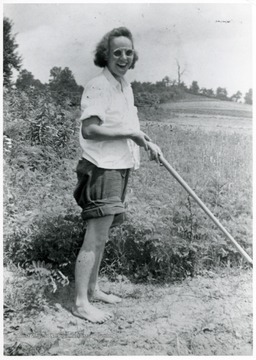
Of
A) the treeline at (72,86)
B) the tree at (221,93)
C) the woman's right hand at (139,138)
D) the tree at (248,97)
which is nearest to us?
the woman's right hand at (139,138)

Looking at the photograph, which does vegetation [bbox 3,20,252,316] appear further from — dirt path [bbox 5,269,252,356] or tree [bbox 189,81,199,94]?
dirt path [bbox 5,269,252,356]

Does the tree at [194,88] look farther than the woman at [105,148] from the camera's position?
Yes

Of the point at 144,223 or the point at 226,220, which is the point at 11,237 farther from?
the point at 226,220

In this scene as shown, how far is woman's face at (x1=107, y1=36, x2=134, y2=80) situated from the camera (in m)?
2.51

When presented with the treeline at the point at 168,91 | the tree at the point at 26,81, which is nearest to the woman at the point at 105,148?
the treeline at the point at 168,91

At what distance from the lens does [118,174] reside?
102 inches

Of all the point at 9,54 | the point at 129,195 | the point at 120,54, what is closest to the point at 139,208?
the point at 129,195

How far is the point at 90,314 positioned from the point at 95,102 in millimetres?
1280

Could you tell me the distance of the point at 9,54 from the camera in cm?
294

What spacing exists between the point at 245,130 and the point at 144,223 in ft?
3.55

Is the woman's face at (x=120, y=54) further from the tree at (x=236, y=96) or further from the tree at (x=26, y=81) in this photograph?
the tree at (x=236, y=96)

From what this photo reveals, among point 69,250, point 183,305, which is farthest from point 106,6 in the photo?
point 183,305

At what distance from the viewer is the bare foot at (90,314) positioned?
262cm

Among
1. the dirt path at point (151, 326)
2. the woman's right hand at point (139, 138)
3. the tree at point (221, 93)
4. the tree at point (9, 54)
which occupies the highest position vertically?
the tree at point (9, 54)
